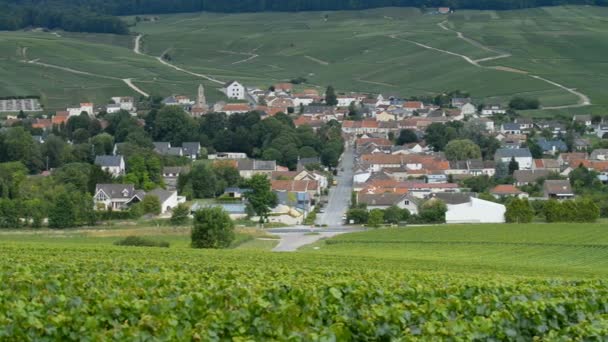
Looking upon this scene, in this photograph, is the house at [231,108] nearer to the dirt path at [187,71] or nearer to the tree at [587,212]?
the dirt path at [187,71]

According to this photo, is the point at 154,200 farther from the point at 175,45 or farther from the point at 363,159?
the point at 175,45

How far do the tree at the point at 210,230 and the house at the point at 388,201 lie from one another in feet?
52.2

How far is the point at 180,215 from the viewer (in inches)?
1945

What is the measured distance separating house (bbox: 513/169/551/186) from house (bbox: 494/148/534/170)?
4581 millimetres

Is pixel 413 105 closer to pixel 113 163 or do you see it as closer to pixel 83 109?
pixel 83 109

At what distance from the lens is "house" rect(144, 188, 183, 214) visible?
173 feet

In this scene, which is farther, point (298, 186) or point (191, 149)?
point (191, 149)

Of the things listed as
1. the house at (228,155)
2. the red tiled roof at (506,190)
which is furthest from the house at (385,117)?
the red tiled roof at (506,190)

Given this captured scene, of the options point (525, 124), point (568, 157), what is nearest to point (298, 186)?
point (568, 157)

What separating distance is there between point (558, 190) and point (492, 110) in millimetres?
40148

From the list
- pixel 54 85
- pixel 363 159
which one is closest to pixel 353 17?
pixel 54 85

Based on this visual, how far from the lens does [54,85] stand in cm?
10994

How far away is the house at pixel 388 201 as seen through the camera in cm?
5388

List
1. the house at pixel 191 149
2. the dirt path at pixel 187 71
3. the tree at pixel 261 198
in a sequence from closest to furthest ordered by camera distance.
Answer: the tree at pixel 261 198, the house at pixel 191 149, the dirt path at pixel 187 71
